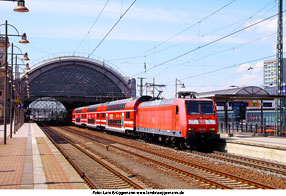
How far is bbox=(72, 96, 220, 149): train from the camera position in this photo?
2269 centimetres

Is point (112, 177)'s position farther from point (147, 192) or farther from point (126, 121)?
point (126, 121)

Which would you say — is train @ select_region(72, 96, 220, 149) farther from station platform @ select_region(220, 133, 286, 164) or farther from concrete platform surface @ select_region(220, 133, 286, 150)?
concrete platform surface @ select_region(220, 133, 286, 150)

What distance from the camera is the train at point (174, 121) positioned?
2269 centimetres

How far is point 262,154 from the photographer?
65.9 ft

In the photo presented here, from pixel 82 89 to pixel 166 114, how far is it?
8507cm

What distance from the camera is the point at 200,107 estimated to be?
23.3 metres

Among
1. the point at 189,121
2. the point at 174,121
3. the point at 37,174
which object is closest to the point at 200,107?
the point at 189,121

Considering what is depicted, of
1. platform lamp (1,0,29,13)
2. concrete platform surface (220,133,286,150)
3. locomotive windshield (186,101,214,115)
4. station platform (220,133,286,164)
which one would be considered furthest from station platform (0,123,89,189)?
concrete platform surface (220,133,286,150)

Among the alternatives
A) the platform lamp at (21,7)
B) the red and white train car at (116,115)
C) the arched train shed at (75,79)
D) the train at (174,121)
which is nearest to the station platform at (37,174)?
the platform lamp at (21,7)

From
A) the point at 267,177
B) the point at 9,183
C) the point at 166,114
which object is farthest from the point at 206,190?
the point at 166,114

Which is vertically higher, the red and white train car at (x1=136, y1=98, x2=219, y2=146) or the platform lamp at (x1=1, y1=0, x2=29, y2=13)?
the platform lamp at (x1=1, y1=0, x2=29, y2=13)

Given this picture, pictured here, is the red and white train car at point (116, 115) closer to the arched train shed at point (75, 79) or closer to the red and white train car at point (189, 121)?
the red and white train car at point (189, 121)

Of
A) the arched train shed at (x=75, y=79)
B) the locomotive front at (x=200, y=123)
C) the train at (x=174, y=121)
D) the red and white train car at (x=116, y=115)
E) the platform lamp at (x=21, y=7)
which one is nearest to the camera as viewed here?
the platform lamp at (x=21, y=7)

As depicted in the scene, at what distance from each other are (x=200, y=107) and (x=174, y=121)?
6.26ft
